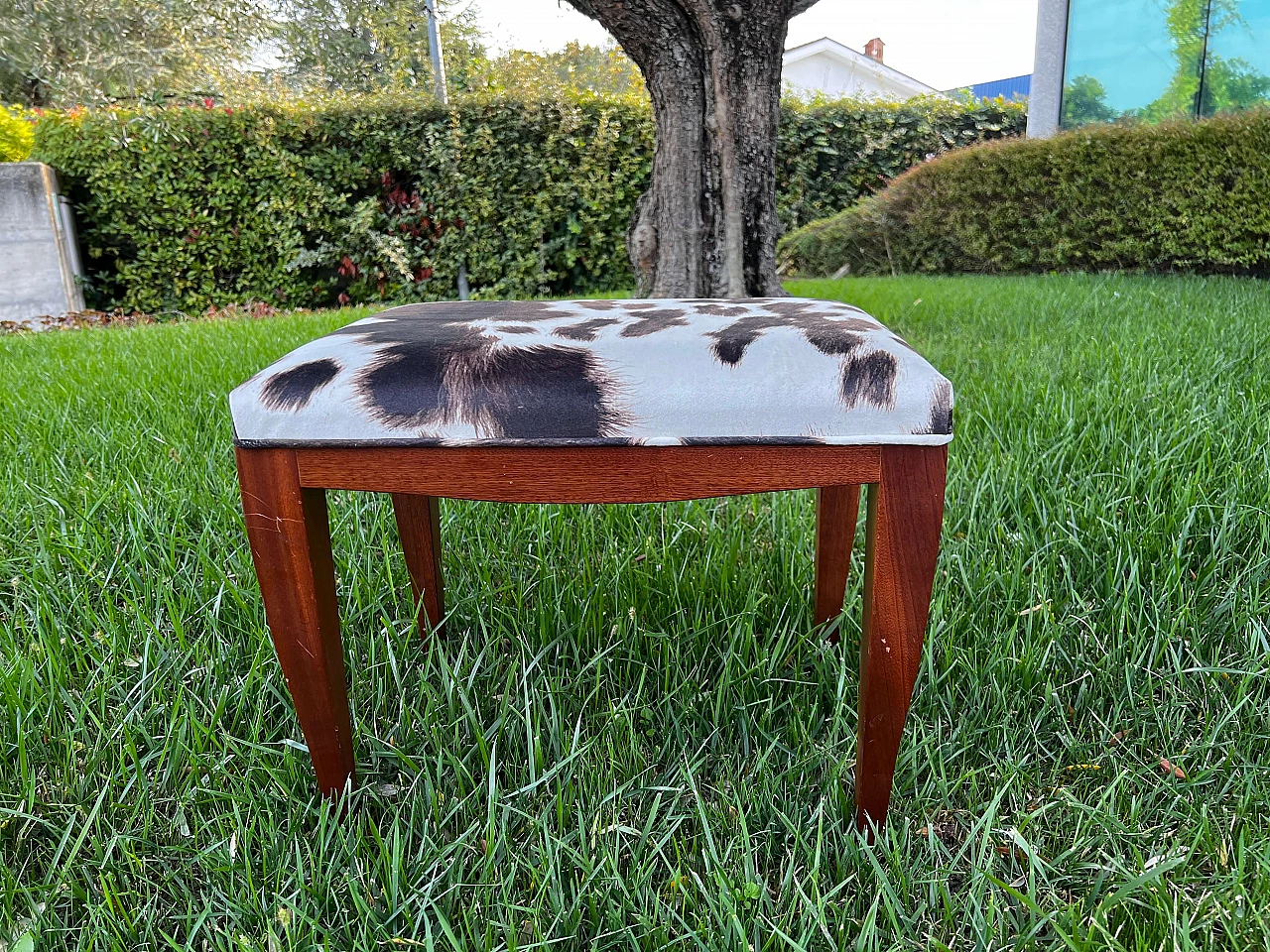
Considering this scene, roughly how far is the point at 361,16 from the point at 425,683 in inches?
642

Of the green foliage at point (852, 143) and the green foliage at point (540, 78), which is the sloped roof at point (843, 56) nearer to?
the green foliage at point (540, 78)

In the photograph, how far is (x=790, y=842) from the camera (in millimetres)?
931

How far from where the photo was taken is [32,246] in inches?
224

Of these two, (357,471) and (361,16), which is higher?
(361,16)

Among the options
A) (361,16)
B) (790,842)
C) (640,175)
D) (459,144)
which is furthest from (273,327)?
(361,16)

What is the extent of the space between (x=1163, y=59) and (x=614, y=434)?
298 inches

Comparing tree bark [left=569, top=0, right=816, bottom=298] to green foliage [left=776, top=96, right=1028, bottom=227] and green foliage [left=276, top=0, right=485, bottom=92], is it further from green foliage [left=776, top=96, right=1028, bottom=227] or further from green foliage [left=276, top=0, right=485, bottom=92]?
green foliage [left=276, top=0, right=485, bottom=92]

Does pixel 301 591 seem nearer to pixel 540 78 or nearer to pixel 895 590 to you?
pixel 895 590

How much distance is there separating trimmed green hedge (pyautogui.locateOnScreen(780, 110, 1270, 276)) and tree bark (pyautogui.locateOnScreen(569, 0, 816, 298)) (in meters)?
3.69

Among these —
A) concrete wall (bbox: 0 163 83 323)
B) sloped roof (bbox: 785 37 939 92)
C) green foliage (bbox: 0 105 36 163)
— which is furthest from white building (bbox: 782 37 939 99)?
concrete wall (bbox: 0 163 83 323)

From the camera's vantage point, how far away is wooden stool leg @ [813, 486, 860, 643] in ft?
4.05

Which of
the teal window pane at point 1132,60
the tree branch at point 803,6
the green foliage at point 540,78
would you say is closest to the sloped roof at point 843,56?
the green foliage at point 540,78

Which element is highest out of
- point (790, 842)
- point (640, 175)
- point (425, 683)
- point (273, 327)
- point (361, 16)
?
point (361, 16)

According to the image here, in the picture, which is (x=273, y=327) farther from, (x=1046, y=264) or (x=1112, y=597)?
(x=1046, y=264)
